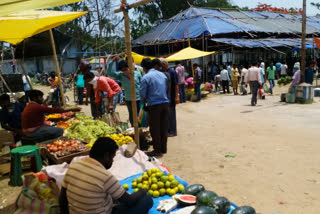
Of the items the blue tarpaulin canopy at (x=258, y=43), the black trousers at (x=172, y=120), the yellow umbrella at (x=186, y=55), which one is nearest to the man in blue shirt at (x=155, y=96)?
the black trousers at (x=172, y=120)

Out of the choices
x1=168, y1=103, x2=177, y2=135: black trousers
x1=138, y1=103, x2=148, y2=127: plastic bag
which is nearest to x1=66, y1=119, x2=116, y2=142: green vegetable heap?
x1=138, y1=103, x2=148, y2=127: plastic bag

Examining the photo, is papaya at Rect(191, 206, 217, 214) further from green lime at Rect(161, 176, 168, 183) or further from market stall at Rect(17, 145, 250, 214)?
green lime at Rect(161, 176, 168, 183)

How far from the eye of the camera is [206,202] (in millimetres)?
2990

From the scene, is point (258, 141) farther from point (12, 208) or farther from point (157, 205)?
point (12, 208)

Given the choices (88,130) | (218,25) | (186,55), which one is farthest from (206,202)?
(218,25)

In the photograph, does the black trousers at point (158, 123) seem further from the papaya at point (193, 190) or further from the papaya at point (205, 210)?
the papaya at point (205, 210)

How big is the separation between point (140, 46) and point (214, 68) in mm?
8275

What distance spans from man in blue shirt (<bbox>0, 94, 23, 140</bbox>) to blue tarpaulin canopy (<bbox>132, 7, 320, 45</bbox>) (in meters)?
15.5

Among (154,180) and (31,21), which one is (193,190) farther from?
(31,21)

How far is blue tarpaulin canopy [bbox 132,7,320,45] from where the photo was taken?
21.1 metres

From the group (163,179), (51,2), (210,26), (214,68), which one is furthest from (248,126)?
(210,26)

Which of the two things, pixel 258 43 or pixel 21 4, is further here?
pixel 258 43

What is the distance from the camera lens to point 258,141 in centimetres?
636

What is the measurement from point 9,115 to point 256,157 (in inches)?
206
